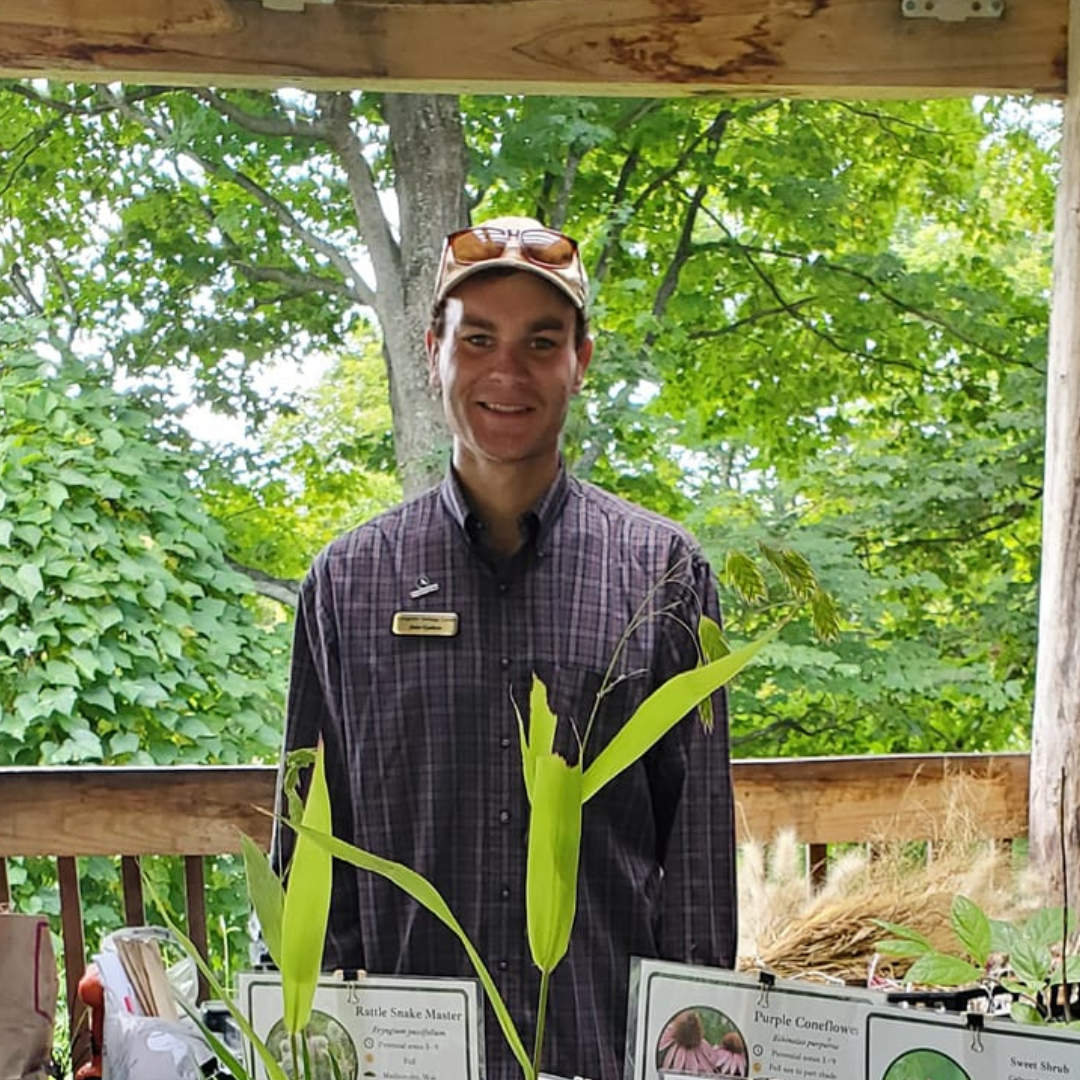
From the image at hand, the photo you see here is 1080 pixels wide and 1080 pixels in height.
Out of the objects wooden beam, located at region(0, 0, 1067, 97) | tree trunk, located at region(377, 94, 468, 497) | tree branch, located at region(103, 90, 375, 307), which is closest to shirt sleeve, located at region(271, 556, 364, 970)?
wooden beam, located at region(0, 0, 1067, 97)

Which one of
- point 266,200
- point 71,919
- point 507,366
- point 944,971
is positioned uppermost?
point 266,200

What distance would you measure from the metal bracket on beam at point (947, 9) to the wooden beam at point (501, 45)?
0.05 feet

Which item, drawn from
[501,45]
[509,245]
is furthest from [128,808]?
[501,45]

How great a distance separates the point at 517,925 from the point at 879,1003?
548 millimetres

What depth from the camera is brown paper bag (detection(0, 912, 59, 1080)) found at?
118cm

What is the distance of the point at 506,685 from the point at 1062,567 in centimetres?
126

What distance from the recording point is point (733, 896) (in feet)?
4.70

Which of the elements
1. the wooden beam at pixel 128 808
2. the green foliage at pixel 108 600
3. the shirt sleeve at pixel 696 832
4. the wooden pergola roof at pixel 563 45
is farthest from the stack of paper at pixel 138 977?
the green foliage at pixel 108 600

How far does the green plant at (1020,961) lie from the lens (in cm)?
88

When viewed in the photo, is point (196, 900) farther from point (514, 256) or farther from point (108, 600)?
point (108, 600)

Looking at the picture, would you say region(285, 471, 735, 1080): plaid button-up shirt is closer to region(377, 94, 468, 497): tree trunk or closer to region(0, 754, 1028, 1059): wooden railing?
region(0, 754, 1028, 1059): wooden railing

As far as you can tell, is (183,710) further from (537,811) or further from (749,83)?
(537,811)

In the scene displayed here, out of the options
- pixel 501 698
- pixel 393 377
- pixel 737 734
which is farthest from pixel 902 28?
pixel 737 734

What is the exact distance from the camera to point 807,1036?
2.87ft
